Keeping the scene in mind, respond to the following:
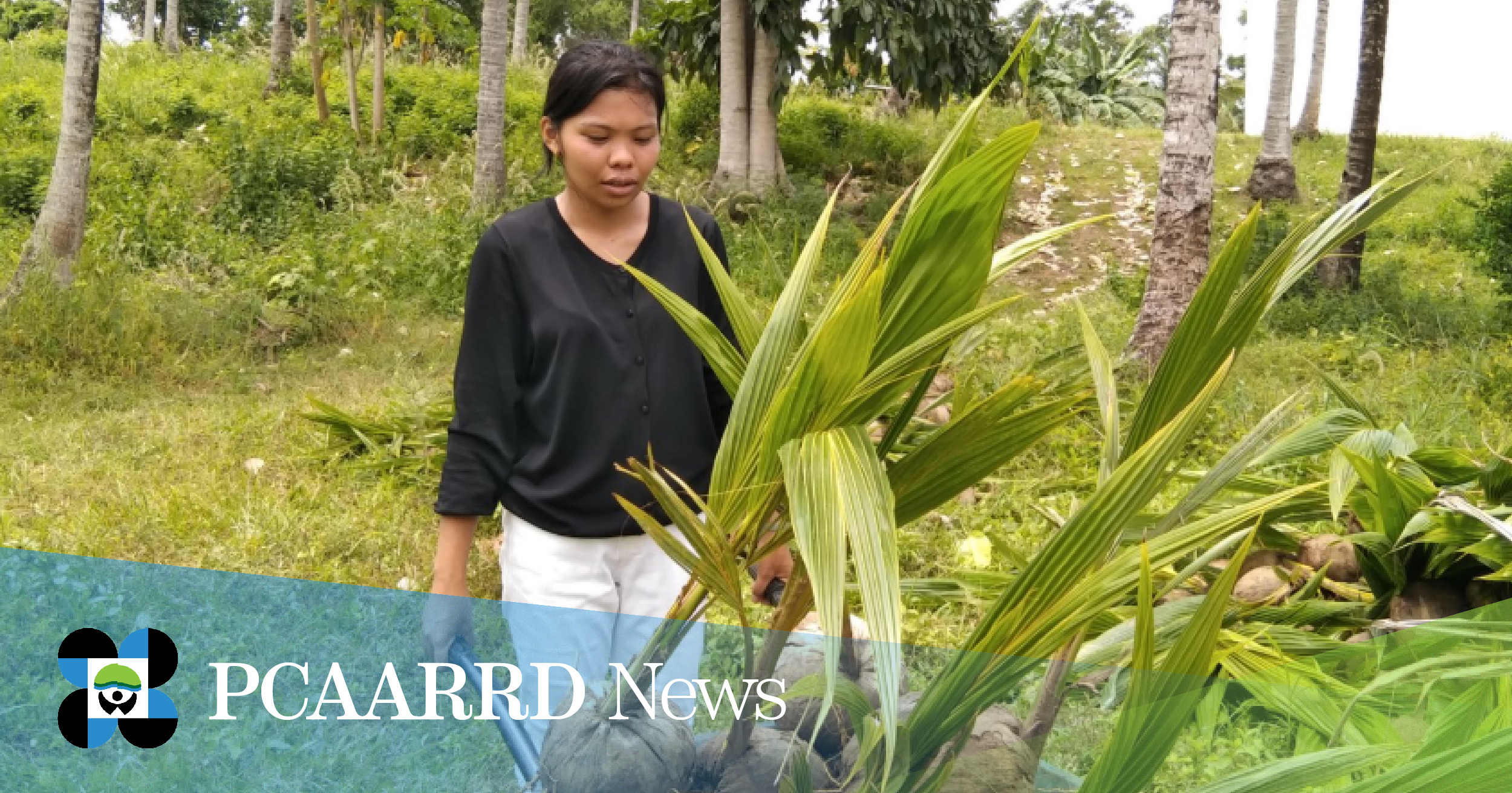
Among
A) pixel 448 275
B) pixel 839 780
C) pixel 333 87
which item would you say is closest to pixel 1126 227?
Answer: pixel 448 275

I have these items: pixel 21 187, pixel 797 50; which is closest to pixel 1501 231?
pixel 797 50

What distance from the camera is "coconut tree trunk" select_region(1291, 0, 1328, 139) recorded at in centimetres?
1380

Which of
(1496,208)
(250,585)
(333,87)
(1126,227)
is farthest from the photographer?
(333,87)

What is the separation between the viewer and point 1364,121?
7742 mm

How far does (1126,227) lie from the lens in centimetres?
1052

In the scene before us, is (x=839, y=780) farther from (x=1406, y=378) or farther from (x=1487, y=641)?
(x=1406, y=378)

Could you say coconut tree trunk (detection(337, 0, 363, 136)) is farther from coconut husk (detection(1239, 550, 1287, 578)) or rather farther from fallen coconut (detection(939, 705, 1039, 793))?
fallen coconut (detection(939, 705, 1039, 793))

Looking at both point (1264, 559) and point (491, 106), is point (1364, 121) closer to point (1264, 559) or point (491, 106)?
point (491, 106)

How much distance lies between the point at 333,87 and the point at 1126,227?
735cm

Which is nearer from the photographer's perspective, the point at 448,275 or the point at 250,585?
the point at 250,585

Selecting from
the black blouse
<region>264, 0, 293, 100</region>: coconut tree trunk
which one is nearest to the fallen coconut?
the black blouse

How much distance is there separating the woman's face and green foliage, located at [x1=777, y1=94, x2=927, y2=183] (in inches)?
357
